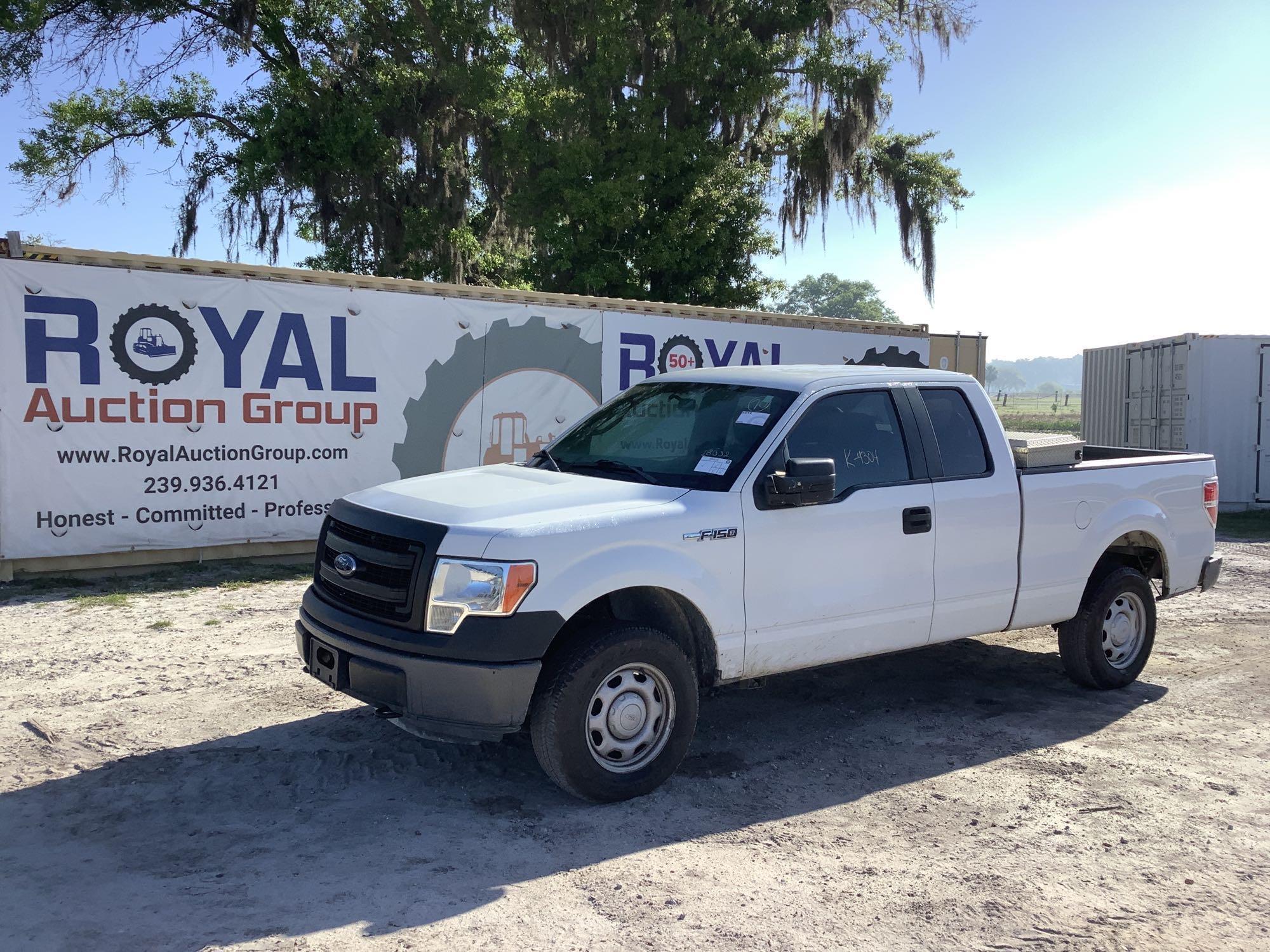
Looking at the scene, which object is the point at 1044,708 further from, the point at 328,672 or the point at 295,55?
the point at 295,55

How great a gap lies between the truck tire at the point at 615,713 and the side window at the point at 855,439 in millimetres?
1264

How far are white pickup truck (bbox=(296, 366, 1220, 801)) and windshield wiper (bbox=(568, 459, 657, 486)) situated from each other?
20 millimetres

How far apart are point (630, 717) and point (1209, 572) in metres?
4.64

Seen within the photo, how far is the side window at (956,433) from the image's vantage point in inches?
224

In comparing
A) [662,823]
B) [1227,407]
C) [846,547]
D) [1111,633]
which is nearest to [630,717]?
[662,823]

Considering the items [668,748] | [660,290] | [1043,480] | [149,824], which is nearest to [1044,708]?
[1043,480]

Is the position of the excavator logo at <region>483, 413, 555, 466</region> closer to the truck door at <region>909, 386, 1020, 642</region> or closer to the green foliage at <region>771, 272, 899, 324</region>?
the truck door at <region>909, 386, 1020, 642</region>

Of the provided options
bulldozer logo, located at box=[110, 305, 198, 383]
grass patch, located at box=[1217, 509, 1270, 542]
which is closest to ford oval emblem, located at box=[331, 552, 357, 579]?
bulldozer logo, located at box=[110, 305, 198, 383]

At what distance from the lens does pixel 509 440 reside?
12172 millimetres

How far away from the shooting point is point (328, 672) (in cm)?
457

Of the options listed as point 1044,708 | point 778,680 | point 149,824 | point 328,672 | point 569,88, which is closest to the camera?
point 149,824

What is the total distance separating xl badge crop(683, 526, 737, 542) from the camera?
4.59 metres

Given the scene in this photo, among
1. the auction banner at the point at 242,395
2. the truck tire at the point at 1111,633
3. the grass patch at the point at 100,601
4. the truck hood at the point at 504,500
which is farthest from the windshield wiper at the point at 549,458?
the auction banner at the point at 242,395

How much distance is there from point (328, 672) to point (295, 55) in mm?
20670
